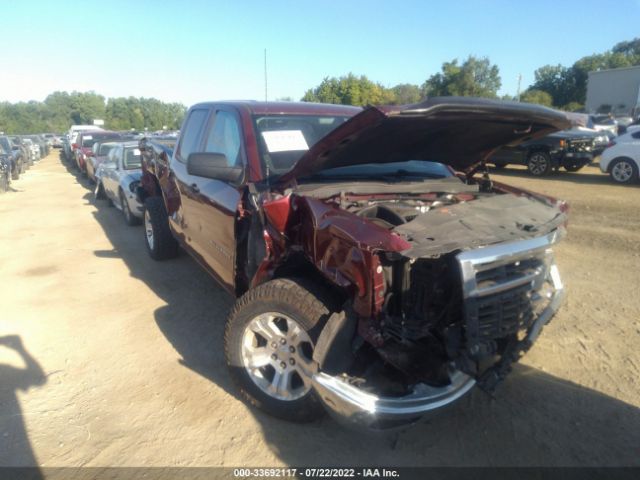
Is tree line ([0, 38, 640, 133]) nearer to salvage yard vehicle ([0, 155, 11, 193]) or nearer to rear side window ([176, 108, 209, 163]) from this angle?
rear side window ([176, 108, 209, 163])

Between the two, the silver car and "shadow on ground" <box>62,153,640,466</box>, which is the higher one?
the silver car

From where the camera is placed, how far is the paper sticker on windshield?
3.51 m

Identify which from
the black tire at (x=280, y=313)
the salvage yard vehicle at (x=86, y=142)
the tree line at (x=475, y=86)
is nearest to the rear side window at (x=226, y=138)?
the black tire at (x=280, y=313)

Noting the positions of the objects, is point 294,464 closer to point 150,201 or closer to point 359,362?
point 359,362

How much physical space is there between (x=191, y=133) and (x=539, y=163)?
39.3 ft

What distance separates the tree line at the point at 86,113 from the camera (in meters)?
80.1

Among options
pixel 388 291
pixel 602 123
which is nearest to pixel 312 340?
pixel 388 291

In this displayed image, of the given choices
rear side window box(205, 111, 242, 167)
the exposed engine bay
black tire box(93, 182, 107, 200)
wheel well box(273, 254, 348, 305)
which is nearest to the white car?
the exposed engine bay

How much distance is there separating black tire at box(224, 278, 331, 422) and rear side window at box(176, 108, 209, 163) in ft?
7.59

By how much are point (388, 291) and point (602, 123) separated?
23.4 metres

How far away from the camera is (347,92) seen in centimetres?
3650

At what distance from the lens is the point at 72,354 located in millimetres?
3879

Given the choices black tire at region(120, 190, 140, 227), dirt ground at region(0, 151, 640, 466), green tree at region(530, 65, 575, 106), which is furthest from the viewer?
green tree at region(530, 65, 575, 106)

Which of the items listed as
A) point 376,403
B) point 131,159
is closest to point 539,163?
point 131,159
